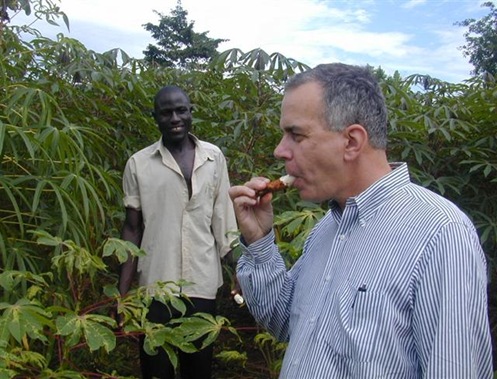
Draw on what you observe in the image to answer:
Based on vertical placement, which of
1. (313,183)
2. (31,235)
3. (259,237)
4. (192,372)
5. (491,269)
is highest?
(313,183)

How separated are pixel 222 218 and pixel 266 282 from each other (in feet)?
3.85

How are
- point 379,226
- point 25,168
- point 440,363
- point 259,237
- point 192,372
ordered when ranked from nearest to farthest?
point 440,363
point 379,226
point 259,237
point 25,168
point 192,372

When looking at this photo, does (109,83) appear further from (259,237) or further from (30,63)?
(259,237)

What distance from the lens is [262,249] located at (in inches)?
51.9

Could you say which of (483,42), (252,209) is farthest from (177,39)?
(252,209)

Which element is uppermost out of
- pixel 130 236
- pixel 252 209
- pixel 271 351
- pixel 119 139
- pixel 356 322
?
pixel 119 139

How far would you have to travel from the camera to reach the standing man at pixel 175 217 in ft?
7.91

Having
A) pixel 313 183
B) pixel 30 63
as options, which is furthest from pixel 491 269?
pixel 30 63

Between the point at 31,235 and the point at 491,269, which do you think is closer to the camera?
the point at 31,235

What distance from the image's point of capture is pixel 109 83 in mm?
3061

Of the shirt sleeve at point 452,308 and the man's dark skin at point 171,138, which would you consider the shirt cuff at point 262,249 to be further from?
the man's dark skin at point 171,138

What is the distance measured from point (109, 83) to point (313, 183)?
2.14m

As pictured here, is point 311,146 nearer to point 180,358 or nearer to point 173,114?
point 173,114

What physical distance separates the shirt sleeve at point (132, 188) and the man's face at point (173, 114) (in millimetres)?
173
